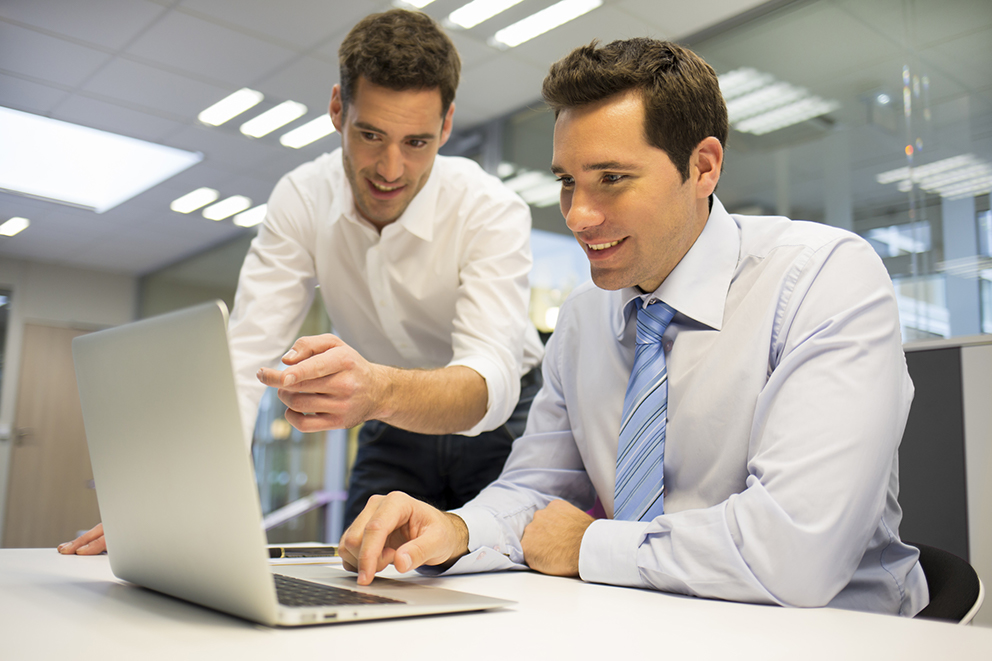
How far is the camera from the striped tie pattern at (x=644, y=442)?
103cm

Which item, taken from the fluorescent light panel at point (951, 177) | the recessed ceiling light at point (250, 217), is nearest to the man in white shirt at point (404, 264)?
the fluorescent light panel at point (951, 177)

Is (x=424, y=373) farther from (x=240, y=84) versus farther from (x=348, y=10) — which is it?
(x=240, y=84)

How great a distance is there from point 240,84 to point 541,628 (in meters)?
4.34

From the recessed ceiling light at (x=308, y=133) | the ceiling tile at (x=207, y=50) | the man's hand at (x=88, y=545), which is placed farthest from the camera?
the recessed ceiling light at (x=308, y=133)

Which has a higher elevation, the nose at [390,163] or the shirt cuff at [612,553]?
the nose at [390,163]

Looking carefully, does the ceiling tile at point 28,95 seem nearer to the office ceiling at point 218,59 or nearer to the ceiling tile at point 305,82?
the office ceiling at point 218,59

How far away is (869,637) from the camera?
23.8 inches

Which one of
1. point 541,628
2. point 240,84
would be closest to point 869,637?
point 541,628

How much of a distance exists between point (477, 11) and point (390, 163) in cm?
233

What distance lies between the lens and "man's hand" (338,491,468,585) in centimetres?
81

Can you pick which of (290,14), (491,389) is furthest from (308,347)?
(290,14)

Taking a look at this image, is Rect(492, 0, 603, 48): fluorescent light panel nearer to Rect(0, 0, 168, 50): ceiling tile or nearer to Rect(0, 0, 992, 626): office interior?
Rect(0, 0, 992, 626): office interior

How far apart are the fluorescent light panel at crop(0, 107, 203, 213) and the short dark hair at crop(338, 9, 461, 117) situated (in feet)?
13.2

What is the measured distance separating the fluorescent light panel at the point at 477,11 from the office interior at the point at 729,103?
5cm
